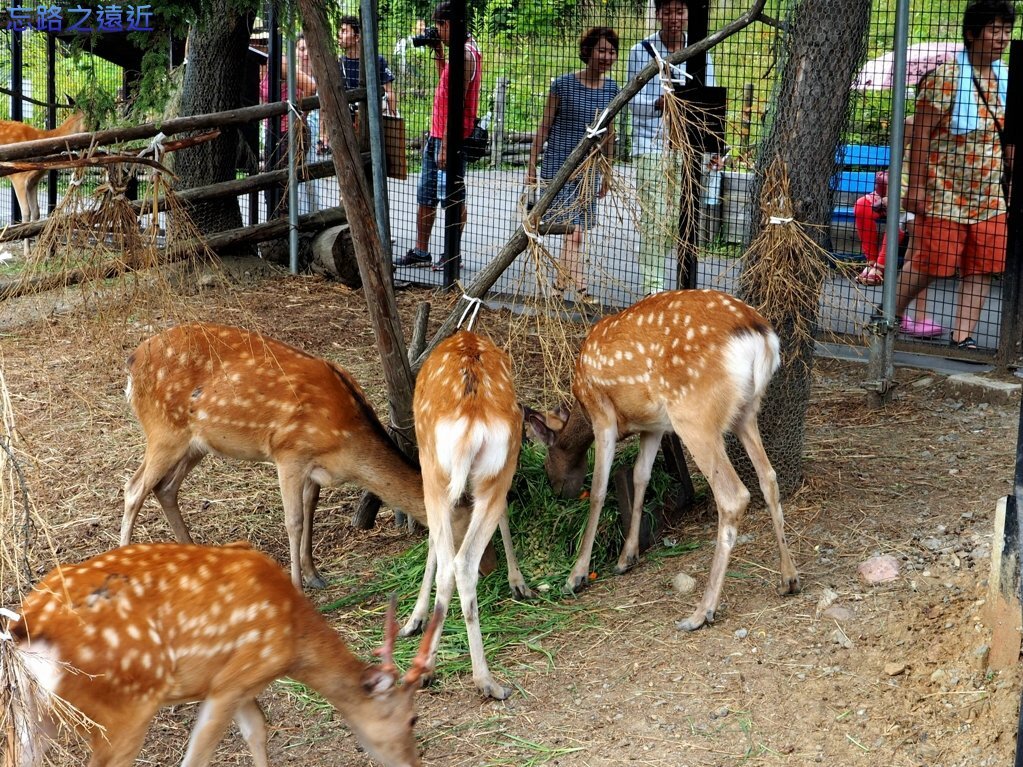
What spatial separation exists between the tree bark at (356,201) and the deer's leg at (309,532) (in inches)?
22.8

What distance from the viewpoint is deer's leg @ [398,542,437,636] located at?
471 centimetres

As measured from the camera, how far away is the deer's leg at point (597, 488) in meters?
5.10

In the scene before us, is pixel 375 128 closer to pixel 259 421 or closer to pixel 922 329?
pixel 259 421

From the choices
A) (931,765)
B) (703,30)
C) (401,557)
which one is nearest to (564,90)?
(703,30)

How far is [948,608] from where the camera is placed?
4.36m

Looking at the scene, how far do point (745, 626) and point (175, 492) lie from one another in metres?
2.51

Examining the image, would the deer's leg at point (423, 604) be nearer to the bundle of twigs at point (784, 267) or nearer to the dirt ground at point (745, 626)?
the dirt ground at point (745, 626)

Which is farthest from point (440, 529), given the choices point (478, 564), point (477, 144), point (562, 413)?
point (477, 144)

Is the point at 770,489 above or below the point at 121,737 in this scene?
above

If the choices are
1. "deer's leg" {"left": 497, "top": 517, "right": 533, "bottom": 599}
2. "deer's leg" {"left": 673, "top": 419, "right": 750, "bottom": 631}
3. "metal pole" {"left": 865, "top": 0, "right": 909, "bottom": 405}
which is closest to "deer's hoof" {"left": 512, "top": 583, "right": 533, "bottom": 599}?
"deer's leg" {"left": 497, "top": 517, "right": 533, "bottom": 599}

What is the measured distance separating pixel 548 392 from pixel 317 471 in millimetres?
1689

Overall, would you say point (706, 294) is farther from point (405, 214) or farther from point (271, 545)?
point (405, 214)

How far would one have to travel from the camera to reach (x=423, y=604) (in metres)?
4.75

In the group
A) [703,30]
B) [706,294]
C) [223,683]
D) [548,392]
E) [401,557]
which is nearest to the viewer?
[223,683]
